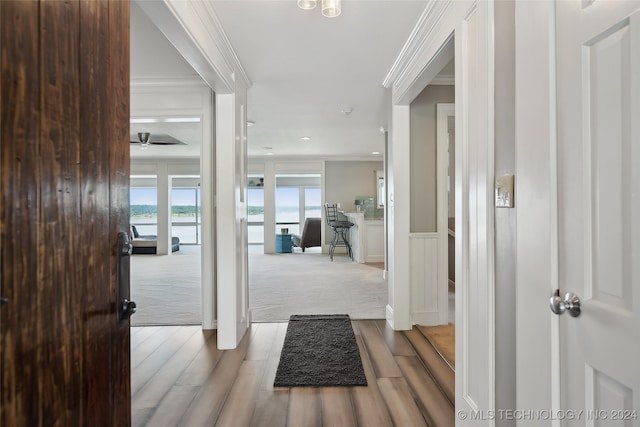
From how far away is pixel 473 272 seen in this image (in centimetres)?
150

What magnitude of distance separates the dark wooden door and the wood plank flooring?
39.5 inches

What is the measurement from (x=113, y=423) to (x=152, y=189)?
10.5 metres

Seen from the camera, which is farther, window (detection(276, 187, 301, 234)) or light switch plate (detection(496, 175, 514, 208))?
window (detection(276, 187, 301, 234))

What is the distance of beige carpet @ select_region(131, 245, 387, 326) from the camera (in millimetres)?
3674

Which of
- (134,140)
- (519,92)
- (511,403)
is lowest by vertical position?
(511,403)

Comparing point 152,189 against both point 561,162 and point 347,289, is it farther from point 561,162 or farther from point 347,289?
point 561,162

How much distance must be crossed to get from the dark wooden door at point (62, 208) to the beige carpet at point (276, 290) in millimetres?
2695

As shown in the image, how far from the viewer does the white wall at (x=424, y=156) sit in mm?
3221

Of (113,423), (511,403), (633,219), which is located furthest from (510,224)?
(113,423)

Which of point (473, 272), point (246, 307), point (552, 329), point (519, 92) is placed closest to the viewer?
point (552, 329)

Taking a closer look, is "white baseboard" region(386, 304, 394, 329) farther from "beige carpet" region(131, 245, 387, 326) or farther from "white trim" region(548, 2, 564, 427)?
"white trim" region(548, 2, 564, 427)

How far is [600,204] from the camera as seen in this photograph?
87cm

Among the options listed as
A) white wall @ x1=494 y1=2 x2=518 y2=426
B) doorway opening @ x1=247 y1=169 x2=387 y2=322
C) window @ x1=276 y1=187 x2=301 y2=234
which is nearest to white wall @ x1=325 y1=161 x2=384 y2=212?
doorway opening @ x1=247 y1=169 x2=387 y2=322

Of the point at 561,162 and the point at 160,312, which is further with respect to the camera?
the point at 160,312
